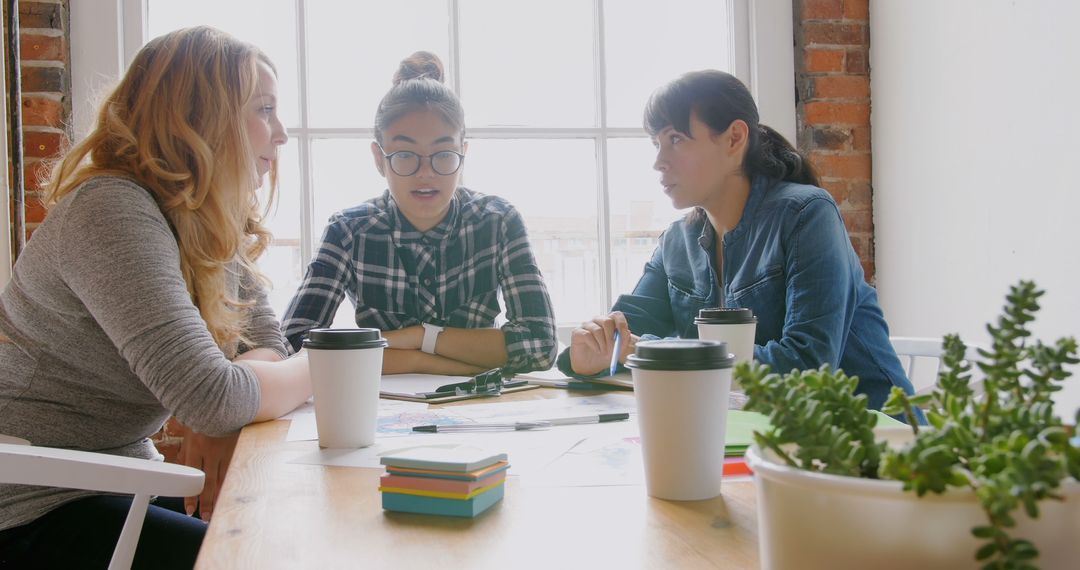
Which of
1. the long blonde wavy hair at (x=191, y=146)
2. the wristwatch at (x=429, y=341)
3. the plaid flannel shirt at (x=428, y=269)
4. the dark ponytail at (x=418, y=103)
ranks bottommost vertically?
the wristwatch at (x=429, y=341)

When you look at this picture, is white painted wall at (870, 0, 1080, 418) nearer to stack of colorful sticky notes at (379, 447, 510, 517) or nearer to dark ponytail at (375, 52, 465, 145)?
dark ponytail at (375, 52, 465, 145)

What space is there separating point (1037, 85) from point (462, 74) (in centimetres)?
163

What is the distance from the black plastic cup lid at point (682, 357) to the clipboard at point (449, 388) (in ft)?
2.36

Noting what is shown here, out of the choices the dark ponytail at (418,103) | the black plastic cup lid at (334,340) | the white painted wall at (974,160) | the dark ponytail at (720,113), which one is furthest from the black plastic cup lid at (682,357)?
the white painted wall at (974,160)

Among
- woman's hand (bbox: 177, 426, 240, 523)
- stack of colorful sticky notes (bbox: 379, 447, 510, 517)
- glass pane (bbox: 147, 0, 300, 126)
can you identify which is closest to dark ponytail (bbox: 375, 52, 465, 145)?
glass pane (bbox: 147, 0, 300, 126)

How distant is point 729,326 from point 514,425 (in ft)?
1.16

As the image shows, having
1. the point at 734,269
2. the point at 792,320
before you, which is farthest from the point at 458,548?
the point at 734,269

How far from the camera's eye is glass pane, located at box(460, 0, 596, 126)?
2781 millimetres

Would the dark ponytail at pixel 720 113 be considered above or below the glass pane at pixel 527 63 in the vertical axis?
below

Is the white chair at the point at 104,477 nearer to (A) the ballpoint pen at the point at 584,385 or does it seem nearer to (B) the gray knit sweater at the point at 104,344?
(B) the gray knit sweater at the point at 104,344

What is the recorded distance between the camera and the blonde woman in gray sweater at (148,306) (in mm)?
1133

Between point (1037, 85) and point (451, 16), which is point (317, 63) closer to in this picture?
point (451, 16)

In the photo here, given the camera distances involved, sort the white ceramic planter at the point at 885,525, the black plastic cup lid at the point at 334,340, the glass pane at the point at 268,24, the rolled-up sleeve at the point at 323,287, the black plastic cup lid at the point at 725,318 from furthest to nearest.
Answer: the glass pane at the point at 268,24, the rolled-up sleeve at the point at 323,287, the black plastic cup lid at the point at 725,318, the black plastic cup lid at the point at 334,340, the white ceramic planter at the point at 885,525

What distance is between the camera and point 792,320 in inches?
65.4
